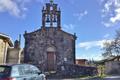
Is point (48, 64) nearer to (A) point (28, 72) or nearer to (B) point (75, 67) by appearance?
(B) point (75, 67)

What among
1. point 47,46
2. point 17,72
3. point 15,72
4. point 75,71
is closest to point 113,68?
point 75,71

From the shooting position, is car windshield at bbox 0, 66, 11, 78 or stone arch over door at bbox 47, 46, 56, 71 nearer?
car windshield at bbox 0, 66, 11, 78

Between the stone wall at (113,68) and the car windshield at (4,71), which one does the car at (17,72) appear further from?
the stone wall at (113,68)

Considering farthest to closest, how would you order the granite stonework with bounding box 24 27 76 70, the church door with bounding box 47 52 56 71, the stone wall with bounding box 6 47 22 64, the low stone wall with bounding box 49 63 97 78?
the granite stonework with bounding box 24 27 76 70 < the church door with bounding box 47 52 56 71 < the low stone wall with bounding box 49 63 97 78 < the stone wall with bounding box 6 47 22 64

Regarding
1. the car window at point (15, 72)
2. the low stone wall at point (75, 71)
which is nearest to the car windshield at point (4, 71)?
the car window at point (15, 72)

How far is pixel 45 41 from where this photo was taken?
131 feet

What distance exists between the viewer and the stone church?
3903cm

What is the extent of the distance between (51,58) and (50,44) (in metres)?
2.27

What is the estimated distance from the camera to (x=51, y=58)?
129 feet

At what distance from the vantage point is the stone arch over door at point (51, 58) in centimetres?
3888

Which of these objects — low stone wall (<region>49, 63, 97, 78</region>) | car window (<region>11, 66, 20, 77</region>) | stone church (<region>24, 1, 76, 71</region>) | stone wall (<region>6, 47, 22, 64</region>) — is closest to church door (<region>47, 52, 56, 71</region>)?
stone church (<region>24, 1, 76, 71</region>)

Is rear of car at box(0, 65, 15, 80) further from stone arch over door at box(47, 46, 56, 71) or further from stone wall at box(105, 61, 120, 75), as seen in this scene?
stone wall at box(105, 61, 120, 75)

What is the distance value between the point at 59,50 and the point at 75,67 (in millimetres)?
5717

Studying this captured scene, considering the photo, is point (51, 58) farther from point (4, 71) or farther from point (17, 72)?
point (4, 71)
